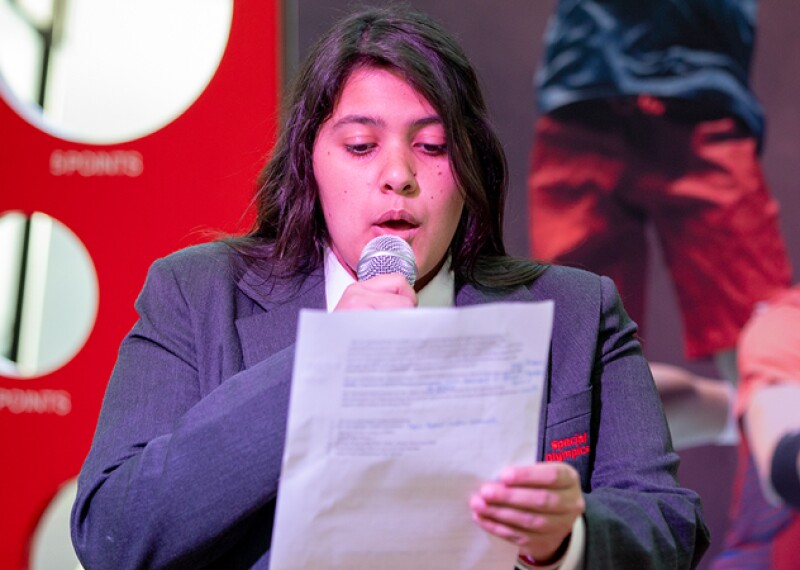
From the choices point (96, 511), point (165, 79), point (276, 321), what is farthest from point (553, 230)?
point (96, 511)

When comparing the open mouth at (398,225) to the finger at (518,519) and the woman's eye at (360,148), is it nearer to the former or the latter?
the woman's eye at (360,148)

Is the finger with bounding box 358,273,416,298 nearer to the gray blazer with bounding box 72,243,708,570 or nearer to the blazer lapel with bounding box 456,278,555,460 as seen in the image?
the gray blazer with bounding box 72,243,708,570

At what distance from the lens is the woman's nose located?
123cm

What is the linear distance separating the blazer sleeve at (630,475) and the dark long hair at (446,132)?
17cm

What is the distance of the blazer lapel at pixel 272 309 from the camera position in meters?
1.24

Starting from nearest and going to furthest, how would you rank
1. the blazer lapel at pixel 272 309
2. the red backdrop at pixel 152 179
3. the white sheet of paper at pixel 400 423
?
the white sheet of paper at pixel 400 423 < the blazer lapel at pixel 272 309 < the red backdrop at pixel 152 179

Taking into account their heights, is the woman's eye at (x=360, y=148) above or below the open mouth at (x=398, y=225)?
above

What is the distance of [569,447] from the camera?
1233 millimetres

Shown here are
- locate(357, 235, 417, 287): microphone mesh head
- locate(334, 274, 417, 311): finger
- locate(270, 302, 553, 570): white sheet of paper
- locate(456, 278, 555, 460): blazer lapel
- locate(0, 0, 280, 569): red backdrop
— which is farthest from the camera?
locate(0, 0, 280, 569): red backdrop

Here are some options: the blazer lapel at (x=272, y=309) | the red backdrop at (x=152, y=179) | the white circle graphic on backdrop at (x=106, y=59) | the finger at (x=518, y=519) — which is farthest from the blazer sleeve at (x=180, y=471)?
the white circle graphic on backdrop at (x=106, y=59)

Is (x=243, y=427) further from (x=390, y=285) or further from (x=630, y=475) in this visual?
(x=630, y=475)

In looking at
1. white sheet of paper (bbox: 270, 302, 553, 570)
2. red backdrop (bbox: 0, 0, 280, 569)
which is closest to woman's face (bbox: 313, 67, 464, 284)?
white sheet of paper (bbox: 270, 302, 553, 570)

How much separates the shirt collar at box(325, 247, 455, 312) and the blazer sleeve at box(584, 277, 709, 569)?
214mm

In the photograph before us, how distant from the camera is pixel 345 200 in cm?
128
